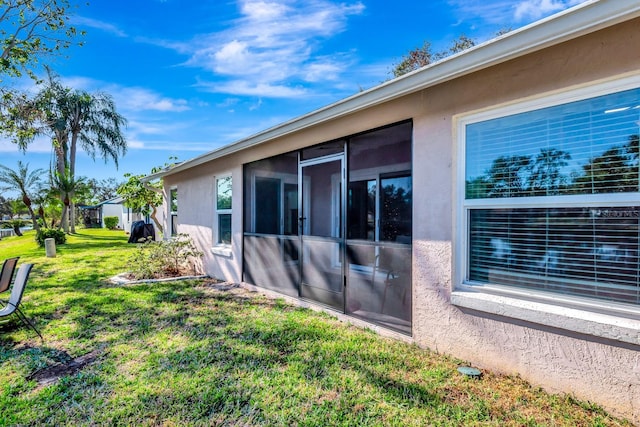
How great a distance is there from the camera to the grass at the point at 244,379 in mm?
2574

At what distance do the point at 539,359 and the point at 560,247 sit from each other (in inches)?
40.0

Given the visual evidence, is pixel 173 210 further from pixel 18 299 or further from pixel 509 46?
pixel 509 46

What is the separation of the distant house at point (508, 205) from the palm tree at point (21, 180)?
20.8 meters

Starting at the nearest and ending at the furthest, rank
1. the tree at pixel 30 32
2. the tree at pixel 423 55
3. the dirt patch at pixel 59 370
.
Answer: the dirt patch at pixel 59 370 → the tree at pixel 30 32 → the tree at pixel 423 55

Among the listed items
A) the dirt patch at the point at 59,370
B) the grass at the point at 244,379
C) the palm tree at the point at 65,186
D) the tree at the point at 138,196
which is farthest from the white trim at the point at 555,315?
the palm tree at the point at 65,186

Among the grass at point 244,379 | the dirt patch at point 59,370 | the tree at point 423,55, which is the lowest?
the dirt patch at point 59,370

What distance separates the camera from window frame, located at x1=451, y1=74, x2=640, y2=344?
2469mm

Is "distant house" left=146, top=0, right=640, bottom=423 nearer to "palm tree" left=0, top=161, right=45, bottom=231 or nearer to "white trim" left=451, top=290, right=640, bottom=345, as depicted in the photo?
"white trim" left=451, top=290, right=640, bottom=345

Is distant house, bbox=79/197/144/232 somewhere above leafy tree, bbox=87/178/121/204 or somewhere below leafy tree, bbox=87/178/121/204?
below

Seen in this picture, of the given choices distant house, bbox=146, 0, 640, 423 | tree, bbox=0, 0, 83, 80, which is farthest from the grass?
tree, bbox=0, 0, 83, 80

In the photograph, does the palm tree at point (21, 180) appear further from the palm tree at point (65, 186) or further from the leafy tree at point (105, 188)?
the leafy tree at point (105, 188)

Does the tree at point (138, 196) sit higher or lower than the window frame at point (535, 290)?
higher

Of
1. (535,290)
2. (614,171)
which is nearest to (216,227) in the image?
(535,290)

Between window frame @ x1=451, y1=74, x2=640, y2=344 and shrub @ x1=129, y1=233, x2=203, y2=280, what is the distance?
722cm
